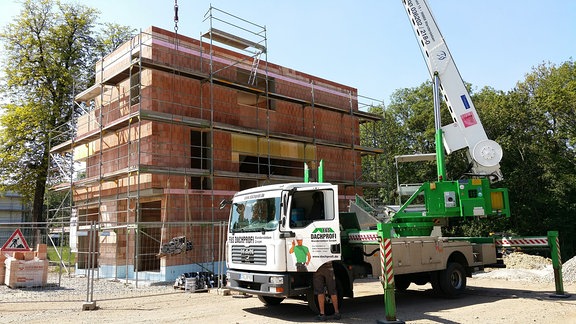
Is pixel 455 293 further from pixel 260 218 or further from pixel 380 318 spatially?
pixel 260 218

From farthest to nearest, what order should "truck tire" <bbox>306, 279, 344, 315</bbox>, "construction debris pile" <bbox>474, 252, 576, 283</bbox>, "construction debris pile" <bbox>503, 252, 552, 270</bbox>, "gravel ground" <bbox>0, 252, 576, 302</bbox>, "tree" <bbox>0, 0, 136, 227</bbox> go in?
"tree" <bbox>0, 0, 136, 227</bbox>, "construction debris pile" <bbox>503, 252, 552, 270</bbox>, "construction debris pile" <bbox>474, 252, 576, 283</bbox>, "gravel ground" <bbox>0, 252, 576, 302</bbox>, "truck tire" <bbox>306, 279, 344, 315</bbox>

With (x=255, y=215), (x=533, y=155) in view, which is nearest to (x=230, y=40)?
(x=255, y=215)

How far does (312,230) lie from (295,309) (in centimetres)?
241

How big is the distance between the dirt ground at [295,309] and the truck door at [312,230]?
1.20 metres

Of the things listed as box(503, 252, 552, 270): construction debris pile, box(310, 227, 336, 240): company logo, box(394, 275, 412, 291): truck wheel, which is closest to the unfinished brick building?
box(394, 275, 412, 291): truck wheel

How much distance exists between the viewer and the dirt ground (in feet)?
29.2

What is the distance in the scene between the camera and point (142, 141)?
17000mm

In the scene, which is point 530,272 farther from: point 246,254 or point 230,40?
point 230,40

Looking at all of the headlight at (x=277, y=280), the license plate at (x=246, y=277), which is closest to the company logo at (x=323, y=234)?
the headlight at (x=277, y=280)

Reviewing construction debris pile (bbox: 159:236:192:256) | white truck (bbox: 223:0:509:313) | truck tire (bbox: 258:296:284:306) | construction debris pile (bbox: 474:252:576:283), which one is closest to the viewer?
white truck (bbox: 223:0:509:313)

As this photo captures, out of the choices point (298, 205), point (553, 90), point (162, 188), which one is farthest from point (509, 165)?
point (298, 205)

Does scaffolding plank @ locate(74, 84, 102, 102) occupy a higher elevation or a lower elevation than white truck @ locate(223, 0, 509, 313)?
higher

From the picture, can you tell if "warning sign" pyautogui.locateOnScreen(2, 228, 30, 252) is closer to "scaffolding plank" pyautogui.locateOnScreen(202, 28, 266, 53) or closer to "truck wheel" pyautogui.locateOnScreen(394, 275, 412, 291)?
"scaffolding plank" pyautogui.locateOnScreen(202, 28, 266, 53)

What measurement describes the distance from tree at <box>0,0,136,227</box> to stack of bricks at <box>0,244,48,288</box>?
11032mm
